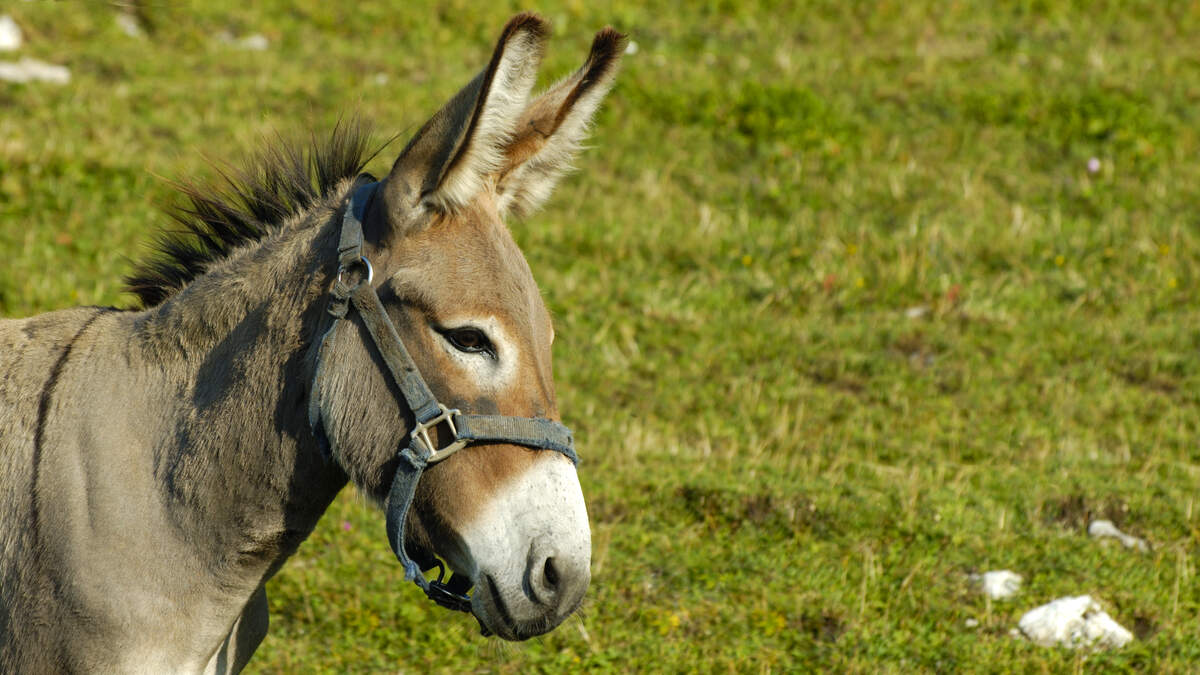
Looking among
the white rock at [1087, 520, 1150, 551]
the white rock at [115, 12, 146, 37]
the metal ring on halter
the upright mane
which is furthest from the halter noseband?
the white rock at [115, 12, 146, 37]

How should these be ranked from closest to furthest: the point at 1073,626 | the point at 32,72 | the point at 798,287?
1. the point at 1073,626
2. the point at 798,287
3. the point at 32,72

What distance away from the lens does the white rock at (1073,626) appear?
5188 millimetres

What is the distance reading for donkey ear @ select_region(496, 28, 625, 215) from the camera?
3.20 metres

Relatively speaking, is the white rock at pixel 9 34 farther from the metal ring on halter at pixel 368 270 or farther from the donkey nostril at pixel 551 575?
the donkey nostril at pixel 551 575

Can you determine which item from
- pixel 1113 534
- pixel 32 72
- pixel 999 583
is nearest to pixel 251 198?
pixel 999 583

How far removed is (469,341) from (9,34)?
11475mm

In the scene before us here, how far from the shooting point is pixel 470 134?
2920mm

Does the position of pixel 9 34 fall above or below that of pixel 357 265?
below

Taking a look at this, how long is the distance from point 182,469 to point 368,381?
0.67 metres

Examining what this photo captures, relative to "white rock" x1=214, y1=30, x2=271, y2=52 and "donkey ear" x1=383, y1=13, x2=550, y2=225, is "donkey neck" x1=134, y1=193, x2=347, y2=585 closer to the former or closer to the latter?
"donkey ear" x1=383, y1=13, x2=550, y2=225

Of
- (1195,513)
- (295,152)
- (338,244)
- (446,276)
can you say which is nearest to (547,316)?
(446,276)

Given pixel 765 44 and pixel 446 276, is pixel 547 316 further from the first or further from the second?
pixel 765 44

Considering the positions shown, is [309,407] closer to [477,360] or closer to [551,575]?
[477,360]

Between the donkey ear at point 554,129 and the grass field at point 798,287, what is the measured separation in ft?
1.93
